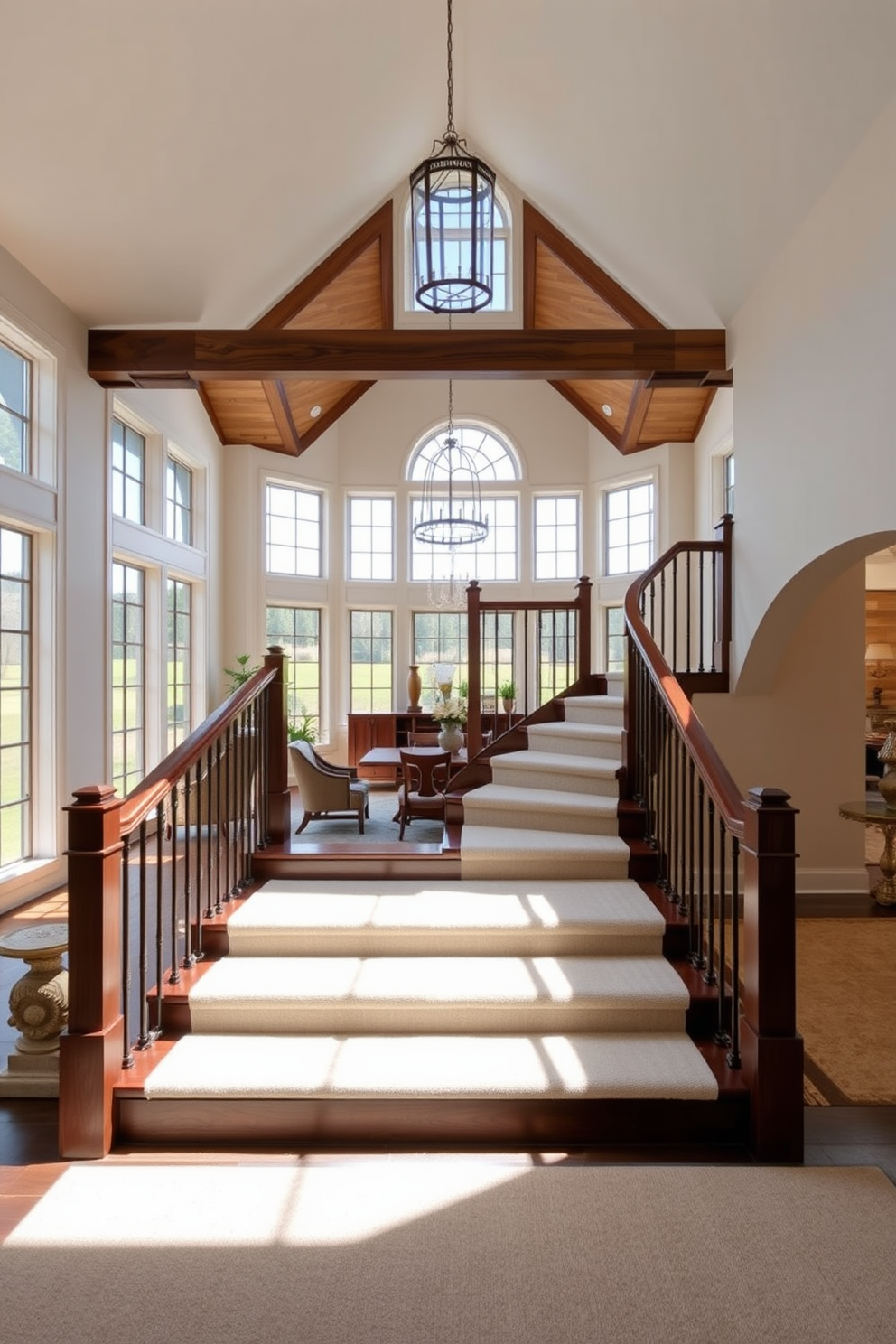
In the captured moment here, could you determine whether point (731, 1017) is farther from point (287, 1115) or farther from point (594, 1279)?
point (287, 1115)

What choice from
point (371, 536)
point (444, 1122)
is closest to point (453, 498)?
point (371, 536)

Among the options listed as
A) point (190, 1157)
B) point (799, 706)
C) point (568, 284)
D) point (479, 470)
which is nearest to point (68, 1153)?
point (190, 1157)

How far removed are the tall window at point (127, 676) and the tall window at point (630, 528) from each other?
5.91m

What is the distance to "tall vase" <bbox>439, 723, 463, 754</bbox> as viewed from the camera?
735 centimetres

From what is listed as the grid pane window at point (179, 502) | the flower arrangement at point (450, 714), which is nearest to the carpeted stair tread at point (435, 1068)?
the flower arrangement at point (450, 714)

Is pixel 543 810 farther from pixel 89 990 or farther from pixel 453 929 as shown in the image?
pixel 89 990

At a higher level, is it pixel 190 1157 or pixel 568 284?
pixel 568 284

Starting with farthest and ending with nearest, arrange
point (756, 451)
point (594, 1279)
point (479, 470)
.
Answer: point (479, 470) → point (756, 451) → point (594, 1279)

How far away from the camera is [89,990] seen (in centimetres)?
258

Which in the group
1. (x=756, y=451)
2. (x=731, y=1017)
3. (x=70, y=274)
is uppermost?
(x=70, y=274)

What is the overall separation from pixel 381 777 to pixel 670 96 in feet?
23.8

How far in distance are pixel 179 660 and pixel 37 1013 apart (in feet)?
19.7

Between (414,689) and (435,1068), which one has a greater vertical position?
(414,689)

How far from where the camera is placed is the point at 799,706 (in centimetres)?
569
